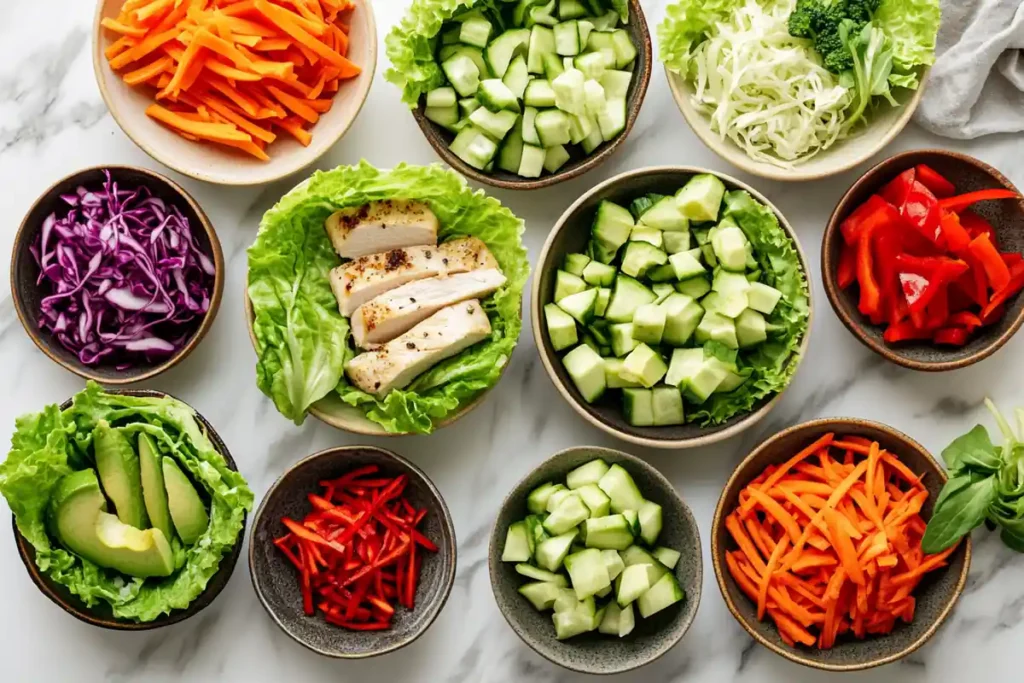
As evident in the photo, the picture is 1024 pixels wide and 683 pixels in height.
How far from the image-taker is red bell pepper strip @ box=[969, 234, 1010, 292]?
9.61 ft

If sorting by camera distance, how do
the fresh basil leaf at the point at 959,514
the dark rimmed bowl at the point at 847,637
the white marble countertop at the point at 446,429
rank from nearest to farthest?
the fresh basil leaf at the point at 959,514
the dark rimmed bowl at the point at 847,637
the white marble countertop at the point at 446,429

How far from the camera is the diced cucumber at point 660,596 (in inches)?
115

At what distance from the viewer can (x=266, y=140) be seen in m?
3.07

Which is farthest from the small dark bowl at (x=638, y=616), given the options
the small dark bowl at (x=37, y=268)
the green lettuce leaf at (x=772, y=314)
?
the small dark bowl at (x=37, y=268)

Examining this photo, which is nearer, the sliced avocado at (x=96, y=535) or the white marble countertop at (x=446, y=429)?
the sliced avocado at (x=96, y=535)

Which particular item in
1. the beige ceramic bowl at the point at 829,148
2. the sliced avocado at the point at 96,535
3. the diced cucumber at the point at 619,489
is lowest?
the diced cucumber at the point at 619,489

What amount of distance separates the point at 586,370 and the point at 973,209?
1.23 metres

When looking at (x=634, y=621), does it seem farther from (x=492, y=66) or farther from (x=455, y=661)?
(x=492, y=66)

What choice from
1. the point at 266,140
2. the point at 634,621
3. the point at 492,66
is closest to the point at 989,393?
the point at 634,621

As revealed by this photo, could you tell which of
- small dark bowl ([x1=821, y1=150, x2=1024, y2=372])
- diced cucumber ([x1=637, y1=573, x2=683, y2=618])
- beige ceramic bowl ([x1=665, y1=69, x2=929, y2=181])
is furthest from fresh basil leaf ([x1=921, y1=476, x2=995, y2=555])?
beige ceramic bowl ([x1=665, y1=69, x2=929, y2=181])

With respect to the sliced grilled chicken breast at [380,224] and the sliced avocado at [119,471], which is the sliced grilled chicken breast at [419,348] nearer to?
the sliced grilled chicken breast at [380,224]

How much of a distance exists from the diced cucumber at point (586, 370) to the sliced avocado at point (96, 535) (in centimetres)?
120

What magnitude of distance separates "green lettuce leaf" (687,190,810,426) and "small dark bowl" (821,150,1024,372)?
4.9 inches

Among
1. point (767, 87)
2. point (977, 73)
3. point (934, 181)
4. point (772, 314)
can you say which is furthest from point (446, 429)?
point (977, 73)
